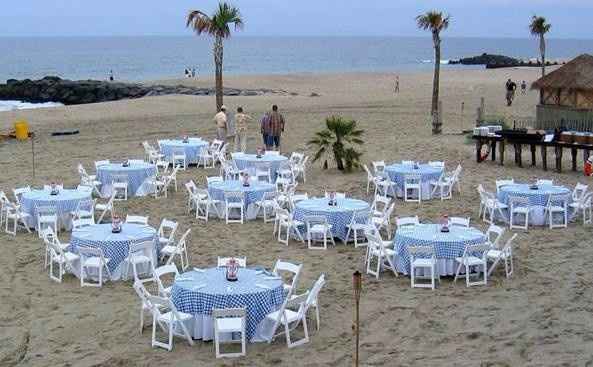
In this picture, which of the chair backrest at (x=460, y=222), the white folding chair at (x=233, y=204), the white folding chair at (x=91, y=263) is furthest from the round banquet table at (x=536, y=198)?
the white folding chair at (x=91, y=263)

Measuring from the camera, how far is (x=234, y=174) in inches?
760

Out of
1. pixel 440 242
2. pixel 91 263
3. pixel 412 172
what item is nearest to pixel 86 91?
pixel 412 172

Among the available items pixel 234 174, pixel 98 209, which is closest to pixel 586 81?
pixel 234 174

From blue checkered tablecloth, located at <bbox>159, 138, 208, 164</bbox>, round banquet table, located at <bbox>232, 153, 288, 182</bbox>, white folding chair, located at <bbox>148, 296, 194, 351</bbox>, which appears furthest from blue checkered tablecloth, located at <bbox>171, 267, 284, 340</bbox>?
blue checkered tablecloth, located at <bbox>159, 138, 208, 164</bbox>

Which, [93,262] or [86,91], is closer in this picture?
[93,262]

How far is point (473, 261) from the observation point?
11961mm

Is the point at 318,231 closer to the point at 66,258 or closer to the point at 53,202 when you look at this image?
the point at 66,258

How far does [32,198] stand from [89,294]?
14.6ft

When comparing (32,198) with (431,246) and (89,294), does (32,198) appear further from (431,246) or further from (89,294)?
(431,246)

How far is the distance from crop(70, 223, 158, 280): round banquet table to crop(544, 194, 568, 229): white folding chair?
24.4 feet

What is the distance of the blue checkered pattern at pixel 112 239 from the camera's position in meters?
12.2

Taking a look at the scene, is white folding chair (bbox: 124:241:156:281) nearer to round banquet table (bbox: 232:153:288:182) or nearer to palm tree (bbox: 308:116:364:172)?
round banquet table (bbox: 232:153:288:182)

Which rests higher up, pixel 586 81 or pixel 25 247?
pixel 586 81

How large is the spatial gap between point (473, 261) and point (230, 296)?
410 cm
